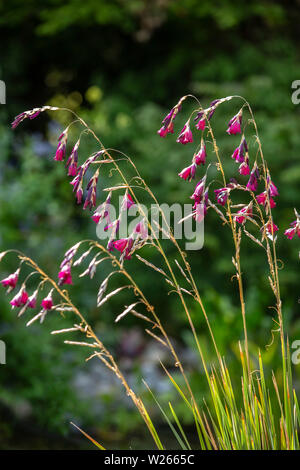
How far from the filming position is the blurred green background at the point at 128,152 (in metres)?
3.90

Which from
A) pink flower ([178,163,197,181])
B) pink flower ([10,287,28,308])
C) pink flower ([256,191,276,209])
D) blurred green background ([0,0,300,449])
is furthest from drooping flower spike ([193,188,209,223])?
blurred green background ([0,0,300,449])

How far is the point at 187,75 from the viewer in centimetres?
650

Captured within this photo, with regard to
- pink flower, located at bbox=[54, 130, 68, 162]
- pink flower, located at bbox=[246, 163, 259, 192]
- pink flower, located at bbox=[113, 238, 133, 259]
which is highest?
pink flower, located at bbox=[54, 130, 68, 162]

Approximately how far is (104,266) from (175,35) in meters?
2.92

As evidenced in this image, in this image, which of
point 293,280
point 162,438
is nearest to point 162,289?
point 293,280

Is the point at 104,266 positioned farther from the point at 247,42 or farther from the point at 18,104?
the point at 247,42

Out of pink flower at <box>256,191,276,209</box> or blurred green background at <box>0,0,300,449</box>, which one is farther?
blurred green background at <box>0,0,300,449</box>

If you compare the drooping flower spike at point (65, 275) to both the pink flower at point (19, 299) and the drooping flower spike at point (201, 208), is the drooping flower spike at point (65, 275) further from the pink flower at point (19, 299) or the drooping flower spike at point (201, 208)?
the drooping flower spike at point (201, 208)

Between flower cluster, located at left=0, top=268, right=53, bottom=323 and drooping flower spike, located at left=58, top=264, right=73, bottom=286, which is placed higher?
drooping flower spike, located at left=58, top=264, right=73, bottom=286

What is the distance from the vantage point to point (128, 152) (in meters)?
5.96

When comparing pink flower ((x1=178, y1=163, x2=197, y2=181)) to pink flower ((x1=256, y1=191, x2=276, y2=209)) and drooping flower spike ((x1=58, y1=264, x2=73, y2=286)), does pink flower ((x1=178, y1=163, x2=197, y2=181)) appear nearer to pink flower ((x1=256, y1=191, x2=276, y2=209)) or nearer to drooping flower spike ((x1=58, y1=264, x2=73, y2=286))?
pink flower ((x1=256, y1=191, x2=276, y2=209))

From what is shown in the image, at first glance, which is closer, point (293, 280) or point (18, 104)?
point (293, 280)

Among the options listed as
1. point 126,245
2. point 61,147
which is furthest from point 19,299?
point 61,147

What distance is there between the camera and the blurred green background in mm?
3898
